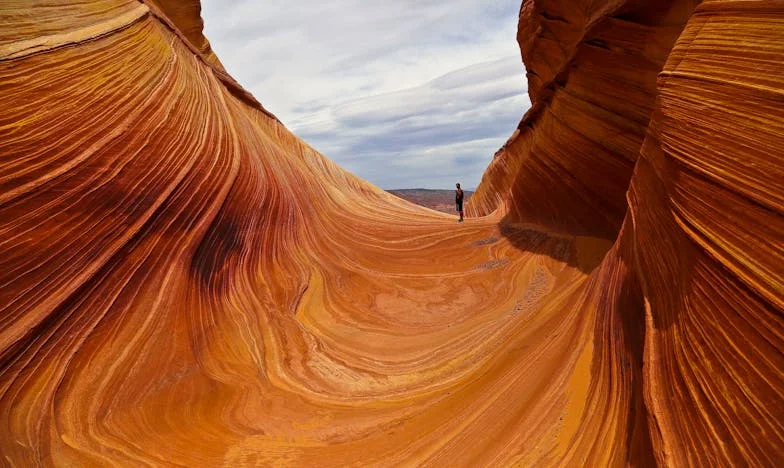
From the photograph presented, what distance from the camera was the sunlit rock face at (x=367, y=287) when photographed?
9.18ft

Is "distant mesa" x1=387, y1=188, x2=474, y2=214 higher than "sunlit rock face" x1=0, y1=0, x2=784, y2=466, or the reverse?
"distant mesa" x1=387, y1=188, x2=474, y2=214

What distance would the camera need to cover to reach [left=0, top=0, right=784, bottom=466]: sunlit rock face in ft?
9.18

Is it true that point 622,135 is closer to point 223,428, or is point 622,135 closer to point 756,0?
point 756,0

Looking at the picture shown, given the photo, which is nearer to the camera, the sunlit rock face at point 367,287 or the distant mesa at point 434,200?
the sunlit rock face at point 367,287

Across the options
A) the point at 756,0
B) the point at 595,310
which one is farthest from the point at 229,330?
the point at 756,0

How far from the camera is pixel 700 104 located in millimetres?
3453

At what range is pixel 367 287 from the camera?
788 centimetres

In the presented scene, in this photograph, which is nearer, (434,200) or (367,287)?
(367,287)

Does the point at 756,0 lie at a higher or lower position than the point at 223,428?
higher

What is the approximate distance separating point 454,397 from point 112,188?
4.02 m

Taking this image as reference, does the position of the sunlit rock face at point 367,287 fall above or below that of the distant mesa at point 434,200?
below

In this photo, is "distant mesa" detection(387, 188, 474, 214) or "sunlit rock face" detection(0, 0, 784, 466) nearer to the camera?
"sunlit rock face" detection(0, 0, 784, 466)

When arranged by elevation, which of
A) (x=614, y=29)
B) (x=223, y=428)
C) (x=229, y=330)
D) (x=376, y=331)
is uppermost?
(x=614, y=29)

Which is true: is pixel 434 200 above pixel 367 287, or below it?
above
